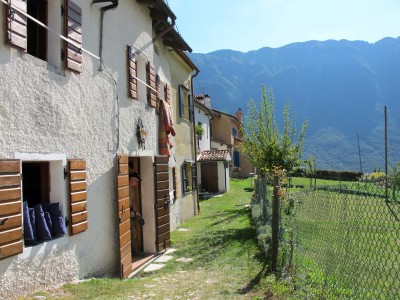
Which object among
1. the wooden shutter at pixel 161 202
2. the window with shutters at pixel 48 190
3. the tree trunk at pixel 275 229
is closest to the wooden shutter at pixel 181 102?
the wooden shutter at pixel 161 202

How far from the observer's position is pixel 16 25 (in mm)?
4531

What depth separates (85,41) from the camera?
21.1ft

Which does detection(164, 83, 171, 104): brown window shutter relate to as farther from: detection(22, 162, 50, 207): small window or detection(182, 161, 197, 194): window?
detection(22, 162, 50, 207): small window

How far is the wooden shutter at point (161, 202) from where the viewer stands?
9.52m

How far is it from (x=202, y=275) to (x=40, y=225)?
327cm

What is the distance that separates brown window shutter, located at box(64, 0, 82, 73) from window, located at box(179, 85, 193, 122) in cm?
817

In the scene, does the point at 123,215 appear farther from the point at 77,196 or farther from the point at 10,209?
the point at 10,209

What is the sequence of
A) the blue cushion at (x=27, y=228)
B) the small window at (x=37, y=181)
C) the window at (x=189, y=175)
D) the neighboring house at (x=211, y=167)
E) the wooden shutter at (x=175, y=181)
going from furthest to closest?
1. the neighboring house at (x=211, y=167)
2. the window at (x=189, y=175)
3. the wooden shutter at (x=175, y=181)
4. the small window at (x=37, y=181)
5. the blue cushion at (x=27, y=228)

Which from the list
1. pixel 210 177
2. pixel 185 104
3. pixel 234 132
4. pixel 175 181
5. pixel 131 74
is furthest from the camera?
pixel 234 132

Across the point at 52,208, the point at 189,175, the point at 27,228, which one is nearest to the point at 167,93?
the point at 189,175

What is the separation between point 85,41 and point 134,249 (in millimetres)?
5541

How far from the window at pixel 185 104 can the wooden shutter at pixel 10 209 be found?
10064mm

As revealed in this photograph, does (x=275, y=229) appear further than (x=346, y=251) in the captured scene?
Yes

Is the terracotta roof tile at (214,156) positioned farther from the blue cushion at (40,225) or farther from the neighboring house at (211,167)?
the blue cushion at (40,225)
